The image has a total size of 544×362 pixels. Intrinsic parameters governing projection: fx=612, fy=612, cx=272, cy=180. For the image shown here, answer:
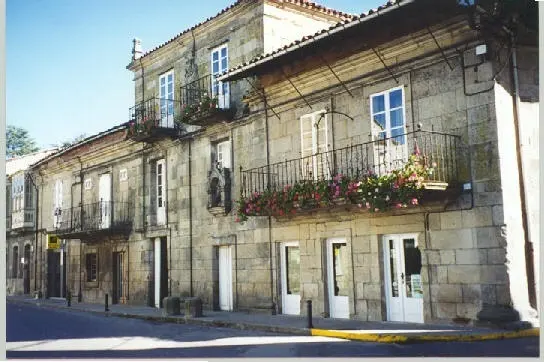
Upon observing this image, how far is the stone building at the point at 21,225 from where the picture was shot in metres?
26.6

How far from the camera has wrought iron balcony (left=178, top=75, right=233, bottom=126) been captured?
15828 millimetres

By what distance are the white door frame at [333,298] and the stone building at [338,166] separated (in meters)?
0.03

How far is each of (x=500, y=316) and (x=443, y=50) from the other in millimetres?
4800

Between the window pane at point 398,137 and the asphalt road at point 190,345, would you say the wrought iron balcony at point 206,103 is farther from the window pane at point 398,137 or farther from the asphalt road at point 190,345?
the asphalt road at point 190,345

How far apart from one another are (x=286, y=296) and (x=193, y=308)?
2255 mm

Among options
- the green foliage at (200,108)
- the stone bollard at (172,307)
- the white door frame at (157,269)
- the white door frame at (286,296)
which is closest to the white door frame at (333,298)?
the white door frame at (286,296)

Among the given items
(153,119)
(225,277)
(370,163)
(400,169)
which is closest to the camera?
(400,169)

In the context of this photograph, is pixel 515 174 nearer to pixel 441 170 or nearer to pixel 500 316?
pixel 441 170

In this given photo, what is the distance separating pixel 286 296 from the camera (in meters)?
14.4

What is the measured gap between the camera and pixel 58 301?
23047 millimetres

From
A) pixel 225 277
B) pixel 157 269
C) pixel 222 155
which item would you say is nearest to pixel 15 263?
pixel 157 269

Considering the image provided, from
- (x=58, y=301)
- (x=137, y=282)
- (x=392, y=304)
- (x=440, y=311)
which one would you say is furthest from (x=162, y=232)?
(x=440, y=311)

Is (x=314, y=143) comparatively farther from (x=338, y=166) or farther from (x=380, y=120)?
(x=380, y=120)

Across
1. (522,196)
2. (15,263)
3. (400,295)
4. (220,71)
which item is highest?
(220,71)
